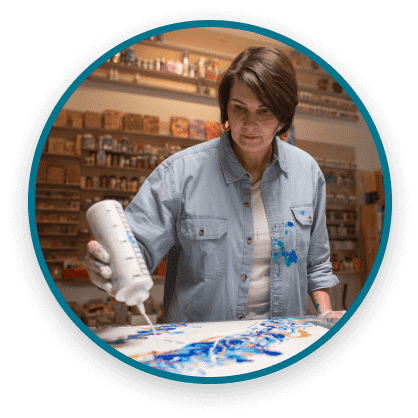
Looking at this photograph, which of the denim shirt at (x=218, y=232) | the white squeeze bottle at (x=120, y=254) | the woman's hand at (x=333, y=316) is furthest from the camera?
the denim shirt at (x=218, y=232)

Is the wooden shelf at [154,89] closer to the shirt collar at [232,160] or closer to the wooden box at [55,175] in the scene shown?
the wooden box at [55,175]

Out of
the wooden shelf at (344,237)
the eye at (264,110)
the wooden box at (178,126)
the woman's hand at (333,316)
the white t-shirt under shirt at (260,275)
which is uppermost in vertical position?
the wooden box at (178,126)

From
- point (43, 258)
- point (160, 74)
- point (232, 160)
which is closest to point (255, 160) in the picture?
point (232, 160)

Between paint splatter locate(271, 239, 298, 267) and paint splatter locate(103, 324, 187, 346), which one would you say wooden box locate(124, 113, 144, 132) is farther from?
paint splatter locate(103, 324, 187, 346)

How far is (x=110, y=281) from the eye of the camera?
538 mm

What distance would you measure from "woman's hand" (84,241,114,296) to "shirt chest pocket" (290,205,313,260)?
52 cm

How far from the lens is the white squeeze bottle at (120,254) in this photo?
517 millimetres

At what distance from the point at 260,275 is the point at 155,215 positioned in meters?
0.30

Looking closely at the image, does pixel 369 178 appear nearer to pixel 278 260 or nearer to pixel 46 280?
pixel 278 260

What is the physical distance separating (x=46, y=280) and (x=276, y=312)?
54 cm

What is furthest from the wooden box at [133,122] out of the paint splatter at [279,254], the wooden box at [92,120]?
the paint splatter at [279,254]

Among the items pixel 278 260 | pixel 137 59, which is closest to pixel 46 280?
pixel 278 260

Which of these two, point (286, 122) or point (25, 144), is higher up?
point (286, 122)

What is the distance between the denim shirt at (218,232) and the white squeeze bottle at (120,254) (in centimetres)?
20
